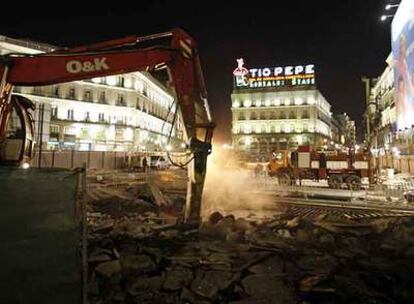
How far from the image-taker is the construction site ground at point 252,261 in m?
6.63

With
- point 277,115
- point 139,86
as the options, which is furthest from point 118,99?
point 277,115

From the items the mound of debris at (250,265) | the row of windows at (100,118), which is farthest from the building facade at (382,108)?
the mound of debris at (250,265)

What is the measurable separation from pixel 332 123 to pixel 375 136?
4208cm

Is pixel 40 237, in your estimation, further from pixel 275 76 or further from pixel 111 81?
pixel 275 76

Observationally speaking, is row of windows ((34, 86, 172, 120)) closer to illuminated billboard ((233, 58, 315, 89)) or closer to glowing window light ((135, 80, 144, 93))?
glowing window light ((135, 80, 144, 93))

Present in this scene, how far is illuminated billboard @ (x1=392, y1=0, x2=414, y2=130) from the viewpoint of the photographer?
36031mm

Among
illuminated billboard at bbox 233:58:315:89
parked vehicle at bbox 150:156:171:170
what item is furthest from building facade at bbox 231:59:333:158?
parked vehicle at bbox 150:156:171:170

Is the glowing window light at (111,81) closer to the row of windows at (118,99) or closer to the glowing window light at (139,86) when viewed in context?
the row of windows at (118,99)

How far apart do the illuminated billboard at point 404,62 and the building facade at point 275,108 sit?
4209 centimetres

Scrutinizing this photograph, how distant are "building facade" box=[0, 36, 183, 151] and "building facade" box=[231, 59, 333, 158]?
2493cm

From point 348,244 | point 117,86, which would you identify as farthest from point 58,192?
point 117,86

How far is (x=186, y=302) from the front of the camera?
20.9ft

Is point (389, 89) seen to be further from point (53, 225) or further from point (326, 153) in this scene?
point (53, 225)

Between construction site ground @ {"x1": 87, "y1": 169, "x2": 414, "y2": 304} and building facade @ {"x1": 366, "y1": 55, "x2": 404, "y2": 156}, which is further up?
building facade @ {"x1": 366, "y1": 55, "x2": 404, "y2": 156}
